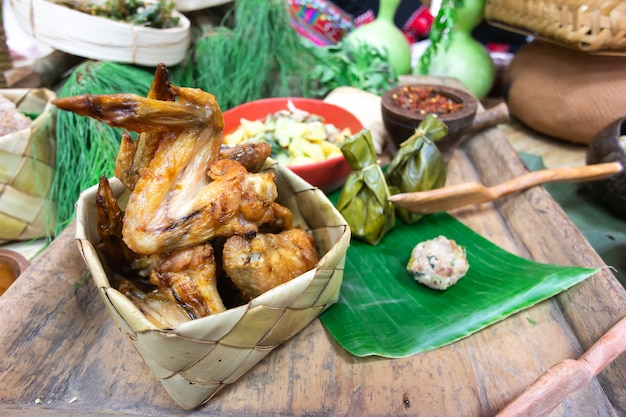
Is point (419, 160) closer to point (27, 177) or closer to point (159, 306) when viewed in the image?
point (159, 306)

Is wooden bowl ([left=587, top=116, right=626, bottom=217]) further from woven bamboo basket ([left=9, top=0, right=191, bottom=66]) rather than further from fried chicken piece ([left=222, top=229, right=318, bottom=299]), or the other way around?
woven bamboo basket ([left=9, top=0, right=191, bottom=66])

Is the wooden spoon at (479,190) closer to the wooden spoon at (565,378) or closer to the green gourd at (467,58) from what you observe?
the wooden spoon at (565,378)

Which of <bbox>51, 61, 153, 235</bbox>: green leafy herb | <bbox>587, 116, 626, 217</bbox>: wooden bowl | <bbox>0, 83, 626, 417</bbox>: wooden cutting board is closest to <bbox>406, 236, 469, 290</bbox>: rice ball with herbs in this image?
A: <bbox>0, 83, 626, 417</bbox>: wooden cutting board

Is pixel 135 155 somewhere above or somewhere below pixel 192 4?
above

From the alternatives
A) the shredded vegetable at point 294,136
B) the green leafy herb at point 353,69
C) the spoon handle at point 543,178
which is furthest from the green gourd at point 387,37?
the spoon handle at point 543,178

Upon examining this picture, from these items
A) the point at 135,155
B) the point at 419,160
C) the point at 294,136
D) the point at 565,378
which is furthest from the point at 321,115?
the point at 565,378
